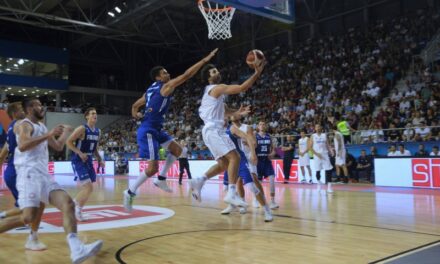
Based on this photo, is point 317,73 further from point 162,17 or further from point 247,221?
point 247,221

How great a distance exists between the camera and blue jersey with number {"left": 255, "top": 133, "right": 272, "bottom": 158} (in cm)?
815

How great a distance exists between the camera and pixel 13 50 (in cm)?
3184

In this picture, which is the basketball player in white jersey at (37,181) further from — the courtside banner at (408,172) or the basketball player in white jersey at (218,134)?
the courtside banner at (408,172)

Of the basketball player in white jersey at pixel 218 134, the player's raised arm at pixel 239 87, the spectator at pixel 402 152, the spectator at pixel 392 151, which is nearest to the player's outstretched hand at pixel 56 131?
the player's raised arm at pixel 239 87

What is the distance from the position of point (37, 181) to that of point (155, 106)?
2.50 m

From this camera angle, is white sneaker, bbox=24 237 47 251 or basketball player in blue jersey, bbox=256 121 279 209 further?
basketball player in blue jersey, bbox=256 121 279 209

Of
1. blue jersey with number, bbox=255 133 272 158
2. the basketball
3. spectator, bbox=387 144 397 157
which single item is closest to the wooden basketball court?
blue jersey with number, bbox=255 133 272 158

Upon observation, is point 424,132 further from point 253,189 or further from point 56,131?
point 56,131

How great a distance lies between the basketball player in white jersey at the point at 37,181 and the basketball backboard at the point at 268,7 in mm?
6308

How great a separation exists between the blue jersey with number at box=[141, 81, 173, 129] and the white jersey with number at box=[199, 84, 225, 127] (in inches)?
21.3

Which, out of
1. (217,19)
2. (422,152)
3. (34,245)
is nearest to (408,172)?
(422,152)

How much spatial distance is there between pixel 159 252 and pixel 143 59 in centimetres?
3574

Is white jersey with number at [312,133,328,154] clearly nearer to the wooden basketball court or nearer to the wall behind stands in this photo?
the wooden basketball court

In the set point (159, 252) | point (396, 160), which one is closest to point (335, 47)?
point (396, 160)
